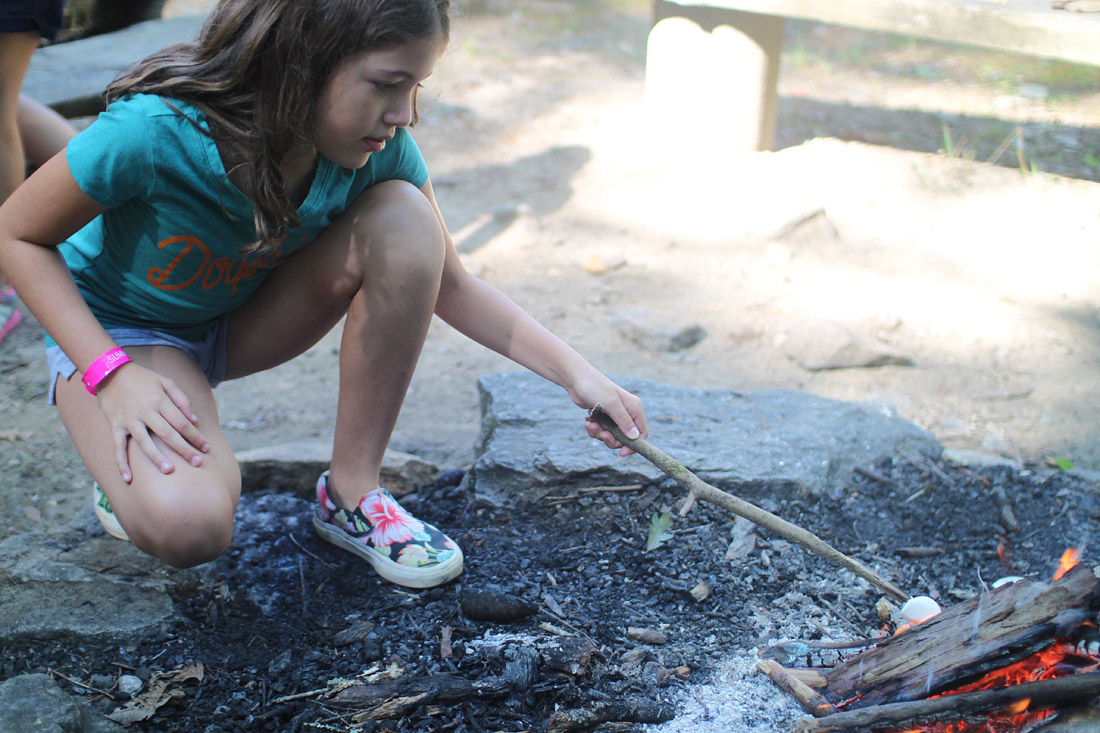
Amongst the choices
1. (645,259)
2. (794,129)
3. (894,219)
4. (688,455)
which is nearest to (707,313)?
(645,259)

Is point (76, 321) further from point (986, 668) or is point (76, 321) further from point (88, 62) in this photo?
point (88, 62)

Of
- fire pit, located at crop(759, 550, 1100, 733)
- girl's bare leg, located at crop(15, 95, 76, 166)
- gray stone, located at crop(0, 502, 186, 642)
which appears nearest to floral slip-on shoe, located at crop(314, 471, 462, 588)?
gray stone, located at crop(0, 502, 186, 642)

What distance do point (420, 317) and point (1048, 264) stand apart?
319 centimetres

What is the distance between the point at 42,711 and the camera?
1.55 metres

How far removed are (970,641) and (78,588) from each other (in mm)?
1802

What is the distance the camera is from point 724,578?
212 cm

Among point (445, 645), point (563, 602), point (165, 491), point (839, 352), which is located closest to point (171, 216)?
point (165, 491)

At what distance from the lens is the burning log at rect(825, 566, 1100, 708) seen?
4.84 ft

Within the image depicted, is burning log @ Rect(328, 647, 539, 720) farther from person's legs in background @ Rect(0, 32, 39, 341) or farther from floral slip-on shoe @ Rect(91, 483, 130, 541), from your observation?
person's legs in background @ Rect(0, 32, 39, 341)

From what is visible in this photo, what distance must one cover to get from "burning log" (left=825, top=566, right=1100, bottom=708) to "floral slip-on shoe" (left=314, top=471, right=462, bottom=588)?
0.89 meters

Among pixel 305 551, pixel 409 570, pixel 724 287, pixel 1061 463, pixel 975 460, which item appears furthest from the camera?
pixel 724 287

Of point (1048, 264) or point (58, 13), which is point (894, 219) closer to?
point (1048, 264)

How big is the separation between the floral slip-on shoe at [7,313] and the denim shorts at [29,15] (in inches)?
43.8

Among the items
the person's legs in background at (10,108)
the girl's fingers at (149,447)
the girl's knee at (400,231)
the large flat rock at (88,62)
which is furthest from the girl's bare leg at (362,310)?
the large flat rock at (88,62)
